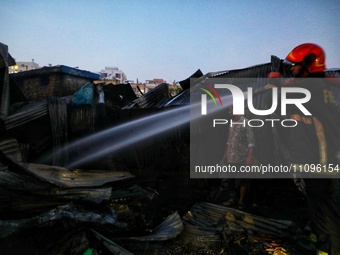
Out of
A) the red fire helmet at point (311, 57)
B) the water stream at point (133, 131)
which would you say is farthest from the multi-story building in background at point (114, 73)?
the red fire helmet at point (311, 57)

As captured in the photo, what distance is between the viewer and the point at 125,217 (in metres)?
3.59

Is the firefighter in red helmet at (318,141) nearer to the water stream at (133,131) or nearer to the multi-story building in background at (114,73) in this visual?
the water stream at (133,131)

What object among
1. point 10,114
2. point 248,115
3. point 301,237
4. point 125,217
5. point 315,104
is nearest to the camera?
point 315,104

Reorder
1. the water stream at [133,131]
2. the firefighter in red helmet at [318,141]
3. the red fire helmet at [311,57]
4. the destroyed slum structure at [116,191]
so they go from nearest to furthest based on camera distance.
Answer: the firefighter in red helmet at [318,141] < the red fire helmet at [311,57] < the destroyed slum structure at [116,191] < the water stream at [133,131]

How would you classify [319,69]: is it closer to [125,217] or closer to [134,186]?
[125,217]

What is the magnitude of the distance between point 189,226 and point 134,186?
1668 mm

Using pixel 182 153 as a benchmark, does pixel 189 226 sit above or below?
below

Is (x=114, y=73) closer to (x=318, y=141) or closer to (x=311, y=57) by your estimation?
(x=311, y=57)

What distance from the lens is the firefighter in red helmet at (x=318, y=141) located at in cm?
222

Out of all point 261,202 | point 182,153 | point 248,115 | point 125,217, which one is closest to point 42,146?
point 125,217

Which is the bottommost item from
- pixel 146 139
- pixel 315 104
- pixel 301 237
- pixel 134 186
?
pixel 301 237

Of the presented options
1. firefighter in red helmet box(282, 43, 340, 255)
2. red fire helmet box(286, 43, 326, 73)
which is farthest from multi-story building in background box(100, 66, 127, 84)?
firefighter in red helmet box(282, 43, 340, 255)

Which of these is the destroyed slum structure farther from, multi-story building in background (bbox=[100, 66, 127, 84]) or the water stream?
multi-story building in background (bbox=[100, 66, 127, 84])

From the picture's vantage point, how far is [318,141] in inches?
88.8
